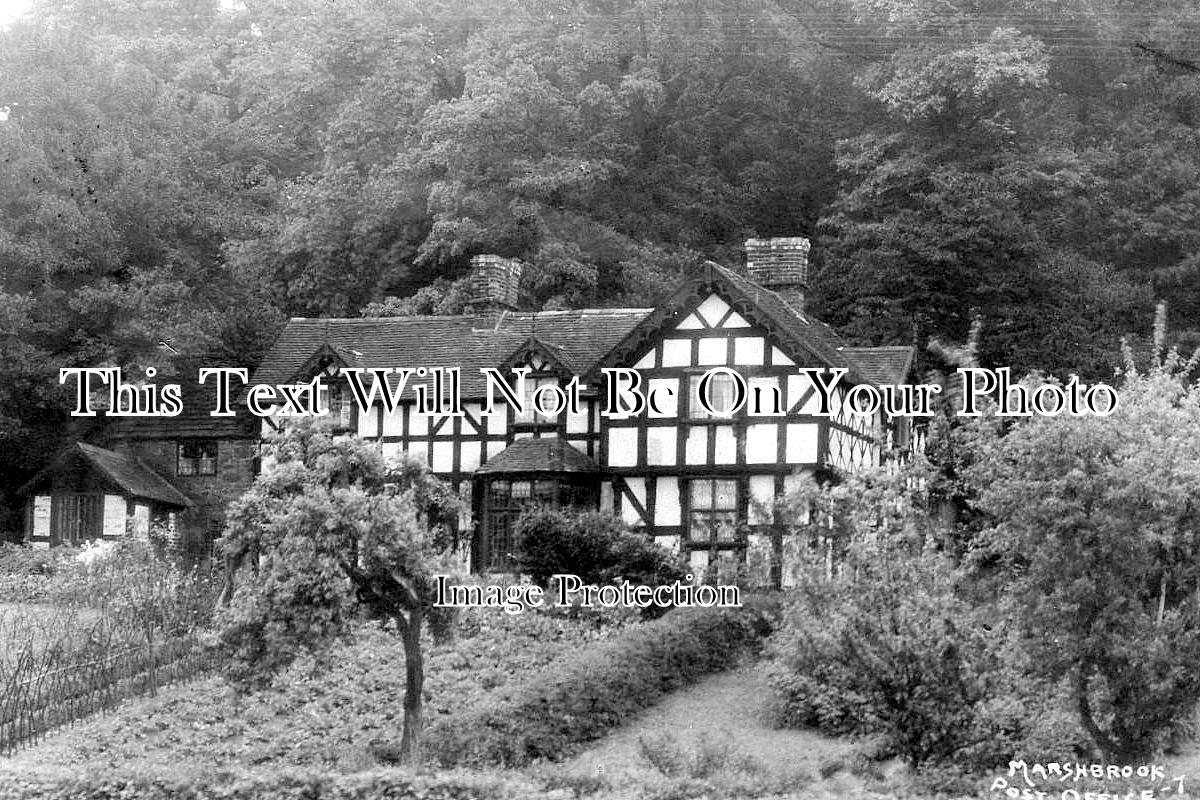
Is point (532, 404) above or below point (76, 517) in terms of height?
above

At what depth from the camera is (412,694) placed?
2630cm

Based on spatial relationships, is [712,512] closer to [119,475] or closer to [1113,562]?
[1113,562]

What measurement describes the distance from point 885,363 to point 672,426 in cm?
497

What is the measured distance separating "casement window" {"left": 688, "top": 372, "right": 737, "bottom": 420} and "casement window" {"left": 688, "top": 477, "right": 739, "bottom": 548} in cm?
121

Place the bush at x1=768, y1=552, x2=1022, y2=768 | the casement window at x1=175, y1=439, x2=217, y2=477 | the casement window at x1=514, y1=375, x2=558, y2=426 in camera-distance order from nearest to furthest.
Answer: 1. the bush at x1=768, y1=552, x2=1022, y2=768
2. the casement window at x1=514, y1=375, x2=558, y2=426
3. the casement window at x1=175, y1=439, x2=217, y2=477

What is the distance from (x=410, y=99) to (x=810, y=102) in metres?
11.6

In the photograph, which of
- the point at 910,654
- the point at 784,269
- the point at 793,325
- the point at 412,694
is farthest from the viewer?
the point at 784,269

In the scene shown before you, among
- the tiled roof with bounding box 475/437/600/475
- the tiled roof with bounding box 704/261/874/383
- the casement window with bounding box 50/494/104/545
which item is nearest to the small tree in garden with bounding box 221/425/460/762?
the tiled roof with bounding box 475/437/600/475

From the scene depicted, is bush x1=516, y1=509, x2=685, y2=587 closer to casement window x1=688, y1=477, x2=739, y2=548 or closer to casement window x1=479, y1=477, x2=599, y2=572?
casement window x1=688, y1=477, x2=739, y2=548

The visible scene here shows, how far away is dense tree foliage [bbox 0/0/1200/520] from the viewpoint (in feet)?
156

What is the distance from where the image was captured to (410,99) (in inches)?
2072

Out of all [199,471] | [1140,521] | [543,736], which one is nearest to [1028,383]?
[1140,521]

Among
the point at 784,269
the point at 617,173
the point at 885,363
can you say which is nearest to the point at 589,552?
the point at 885,363

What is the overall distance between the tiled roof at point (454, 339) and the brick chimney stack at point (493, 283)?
1.64 ft
